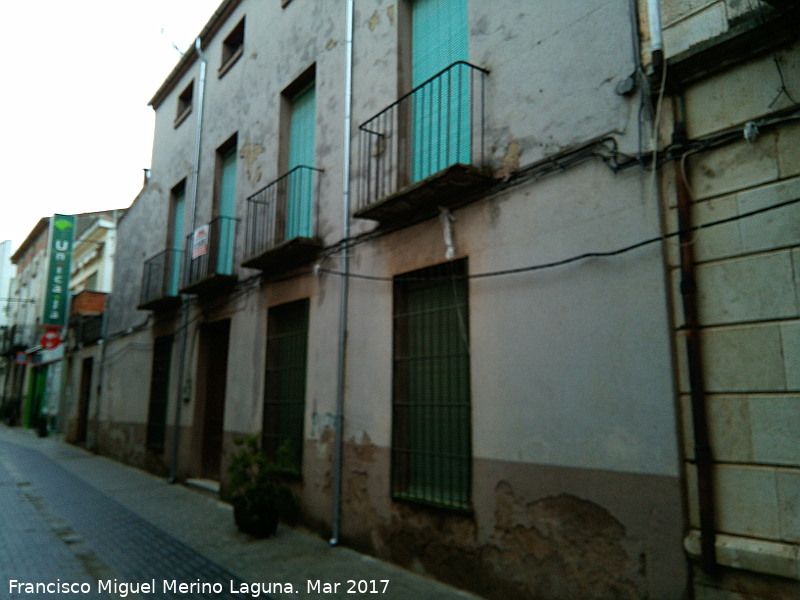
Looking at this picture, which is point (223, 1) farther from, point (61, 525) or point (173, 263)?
point (61, 525)

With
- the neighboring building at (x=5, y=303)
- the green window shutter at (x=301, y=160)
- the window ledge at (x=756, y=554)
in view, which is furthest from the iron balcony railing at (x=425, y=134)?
the neighboring building at (x=5, y=303)

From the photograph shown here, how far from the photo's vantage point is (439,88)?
594cm

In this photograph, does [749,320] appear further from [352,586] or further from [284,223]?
[284,223]

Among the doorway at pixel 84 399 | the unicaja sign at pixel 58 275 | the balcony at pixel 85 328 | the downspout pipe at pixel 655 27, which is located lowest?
the doorway at pixel 84 399

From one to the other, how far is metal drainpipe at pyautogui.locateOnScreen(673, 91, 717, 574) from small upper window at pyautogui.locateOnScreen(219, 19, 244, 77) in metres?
9.00

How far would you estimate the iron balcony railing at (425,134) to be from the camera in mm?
5594

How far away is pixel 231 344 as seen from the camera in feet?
31.4

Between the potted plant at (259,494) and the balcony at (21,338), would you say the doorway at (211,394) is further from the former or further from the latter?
the balcony at (21,338)

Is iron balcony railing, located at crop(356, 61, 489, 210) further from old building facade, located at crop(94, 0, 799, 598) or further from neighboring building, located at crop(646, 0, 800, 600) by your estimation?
neighboring building, located at crop(646, 0, 800, 600)

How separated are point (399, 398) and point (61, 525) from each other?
4707 millimetres

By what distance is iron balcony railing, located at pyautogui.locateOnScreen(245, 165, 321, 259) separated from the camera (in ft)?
26.4

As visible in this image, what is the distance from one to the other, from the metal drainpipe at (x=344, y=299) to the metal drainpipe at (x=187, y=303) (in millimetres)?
5054

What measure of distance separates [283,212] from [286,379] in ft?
7.65

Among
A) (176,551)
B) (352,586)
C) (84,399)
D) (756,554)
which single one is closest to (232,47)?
(176,551)
